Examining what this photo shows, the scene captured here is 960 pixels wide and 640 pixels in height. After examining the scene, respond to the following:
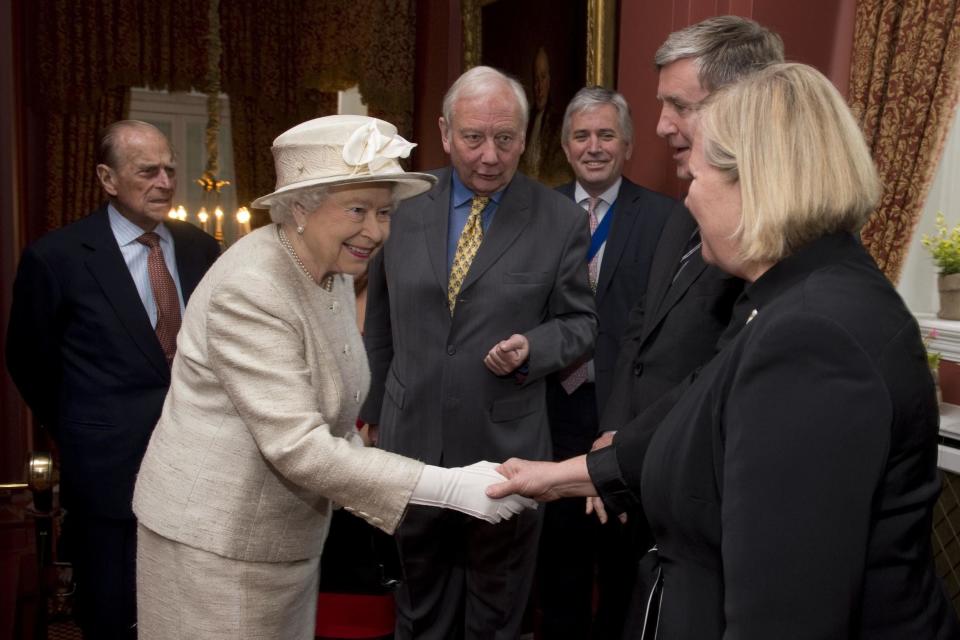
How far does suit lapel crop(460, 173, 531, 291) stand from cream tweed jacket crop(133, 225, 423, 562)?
793mm

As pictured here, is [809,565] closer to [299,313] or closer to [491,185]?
[299,313]

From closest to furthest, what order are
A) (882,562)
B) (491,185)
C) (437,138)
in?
1. (882,562)
2. (491,185)
3. (437,138)

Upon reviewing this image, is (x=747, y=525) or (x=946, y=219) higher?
(x=946, y=219)

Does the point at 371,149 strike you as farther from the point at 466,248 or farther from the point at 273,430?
the point at 466,248

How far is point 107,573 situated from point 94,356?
724 mm

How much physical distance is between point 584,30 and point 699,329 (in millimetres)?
2924

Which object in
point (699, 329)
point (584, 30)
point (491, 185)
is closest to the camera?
point (699, 329)

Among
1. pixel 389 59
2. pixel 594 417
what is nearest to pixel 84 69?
pixel 389 59

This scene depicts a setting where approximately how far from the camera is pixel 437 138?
23.4ft

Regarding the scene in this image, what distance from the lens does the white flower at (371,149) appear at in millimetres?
1780

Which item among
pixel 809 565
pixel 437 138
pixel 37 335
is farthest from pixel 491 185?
pixel 437 138

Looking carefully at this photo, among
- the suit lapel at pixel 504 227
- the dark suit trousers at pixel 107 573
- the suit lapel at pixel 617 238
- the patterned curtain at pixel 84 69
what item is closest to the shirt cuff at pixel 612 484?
the suit lapel at pixel 504 227

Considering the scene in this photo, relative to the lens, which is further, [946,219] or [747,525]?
[946,219]

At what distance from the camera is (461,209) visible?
278cm
